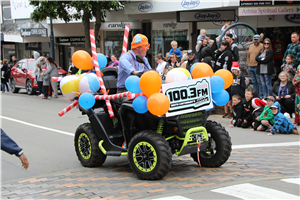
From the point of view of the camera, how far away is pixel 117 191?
5.23m

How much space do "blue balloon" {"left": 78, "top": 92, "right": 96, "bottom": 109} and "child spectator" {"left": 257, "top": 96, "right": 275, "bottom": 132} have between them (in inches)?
206

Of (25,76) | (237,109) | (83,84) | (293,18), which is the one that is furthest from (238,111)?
(25,76)

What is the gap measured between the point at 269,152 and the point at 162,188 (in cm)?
321

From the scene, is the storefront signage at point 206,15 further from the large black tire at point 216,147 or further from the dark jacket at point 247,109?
the large black tire at point 216,147

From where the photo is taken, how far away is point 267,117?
31.9 feet

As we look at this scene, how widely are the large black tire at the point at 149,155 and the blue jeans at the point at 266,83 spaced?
8.42 m

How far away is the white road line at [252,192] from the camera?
4.79 metres

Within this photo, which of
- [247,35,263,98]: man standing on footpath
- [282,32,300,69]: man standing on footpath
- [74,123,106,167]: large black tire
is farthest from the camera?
[247,35,263,98]: man standing on footpath

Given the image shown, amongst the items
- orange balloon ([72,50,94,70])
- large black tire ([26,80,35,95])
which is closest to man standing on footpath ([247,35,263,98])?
orange balloon ([72,50,94,70])

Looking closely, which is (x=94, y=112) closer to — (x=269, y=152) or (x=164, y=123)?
(x=164, y=123)

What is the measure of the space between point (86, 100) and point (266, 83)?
8472 mm

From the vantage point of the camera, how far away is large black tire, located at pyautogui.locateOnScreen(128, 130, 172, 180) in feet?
17.9

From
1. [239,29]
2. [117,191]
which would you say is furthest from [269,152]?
[239,29]

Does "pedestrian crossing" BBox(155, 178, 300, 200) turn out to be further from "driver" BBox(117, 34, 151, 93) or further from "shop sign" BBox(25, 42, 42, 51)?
"shop sign" BBox(25, 42, 42, 51)
